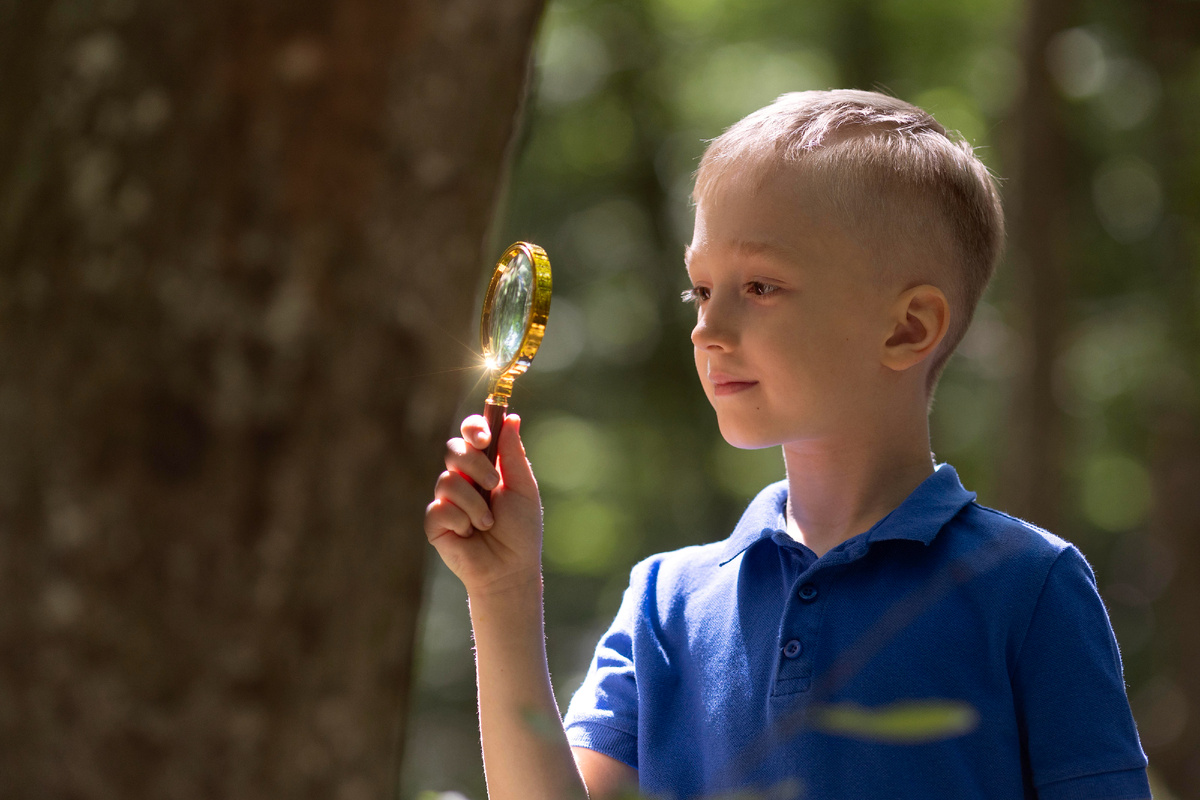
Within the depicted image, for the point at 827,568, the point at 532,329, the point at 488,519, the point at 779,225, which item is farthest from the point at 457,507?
the point at 779,225

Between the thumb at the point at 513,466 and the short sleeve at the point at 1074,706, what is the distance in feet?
2.82

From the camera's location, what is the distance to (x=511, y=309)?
207 centimetres

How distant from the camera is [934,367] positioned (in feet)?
Result: 7.24

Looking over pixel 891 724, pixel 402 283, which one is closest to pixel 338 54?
pixel 402 283

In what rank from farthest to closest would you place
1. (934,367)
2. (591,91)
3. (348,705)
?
(591,91)
(934,367)
(348,705)

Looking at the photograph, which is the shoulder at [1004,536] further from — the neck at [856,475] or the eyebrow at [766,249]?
the eyebrow at [766,249]

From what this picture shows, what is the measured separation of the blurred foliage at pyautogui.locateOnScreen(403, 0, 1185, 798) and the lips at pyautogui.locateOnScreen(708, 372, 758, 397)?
1187 cm

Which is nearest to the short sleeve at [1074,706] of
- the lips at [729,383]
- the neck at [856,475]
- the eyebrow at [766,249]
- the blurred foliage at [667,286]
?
the neck at [856,475]

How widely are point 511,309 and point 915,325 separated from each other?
0.76m

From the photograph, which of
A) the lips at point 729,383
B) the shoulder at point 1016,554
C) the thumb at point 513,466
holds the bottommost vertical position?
the shoulder at point 1016,554

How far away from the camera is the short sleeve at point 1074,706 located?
162 centimetres

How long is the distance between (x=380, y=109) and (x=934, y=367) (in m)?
1.55

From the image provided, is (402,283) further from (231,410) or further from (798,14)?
(798,14)

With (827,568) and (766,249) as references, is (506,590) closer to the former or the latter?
(827,568)
